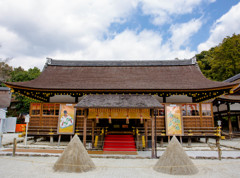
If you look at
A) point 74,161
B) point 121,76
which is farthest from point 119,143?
point 121,76

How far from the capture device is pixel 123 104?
10.5 metres

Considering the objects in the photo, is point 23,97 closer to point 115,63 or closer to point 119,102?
point 115,63

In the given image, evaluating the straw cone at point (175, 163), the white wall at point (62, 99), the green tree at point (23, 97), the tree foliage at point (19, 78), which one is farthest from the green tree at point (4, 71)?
the straw cone at point (175, 163)

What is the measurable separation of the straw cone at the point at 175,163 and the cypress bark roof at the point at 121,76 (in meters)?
5.94

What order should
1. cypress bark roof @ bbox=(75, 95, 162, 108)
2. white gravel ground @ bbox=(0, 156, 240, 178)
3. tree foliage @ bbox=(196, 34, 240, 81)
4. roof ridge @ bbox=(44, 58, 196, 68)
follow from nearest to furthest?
white gravel ground @ bbox=(0, 156, 240, 178), cypress bark roof @ bbox=(75, 95, 162, 108), roof ridge @ bbox=(44, 58, 196, 68), tree foliage @ bbox=(196, 34, 240, 81)

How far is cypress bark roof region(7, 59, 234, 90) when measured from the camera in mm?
12680

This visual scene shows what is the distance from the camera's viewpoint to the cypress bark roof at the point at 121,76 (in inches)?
499

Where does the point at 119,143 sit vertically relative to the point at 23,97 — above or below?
below

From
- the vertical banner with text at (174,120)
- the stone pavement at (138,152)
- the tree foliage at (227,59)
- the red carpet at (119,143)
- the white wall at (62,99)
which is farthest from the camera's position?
the tree foliage at (227,59)

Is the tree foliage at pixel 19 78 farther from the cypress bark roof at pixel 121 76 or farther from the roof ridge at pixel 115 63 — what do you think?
the cypress bark roof at pixel 121 76

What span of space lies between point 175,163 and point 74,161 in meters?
4.27

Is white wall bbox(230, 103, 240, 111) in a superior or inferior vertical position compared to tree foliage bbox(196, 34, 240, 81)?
inferior

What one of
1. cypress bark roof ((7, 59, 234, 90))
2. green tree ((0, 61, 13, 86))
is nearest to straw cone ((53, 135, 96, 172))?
cypress bark roof ((7, 59, 234, 90))

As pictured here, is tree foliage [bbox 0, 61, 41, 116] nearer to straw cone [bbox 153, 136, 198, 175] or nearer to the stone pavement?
the stone pavement
